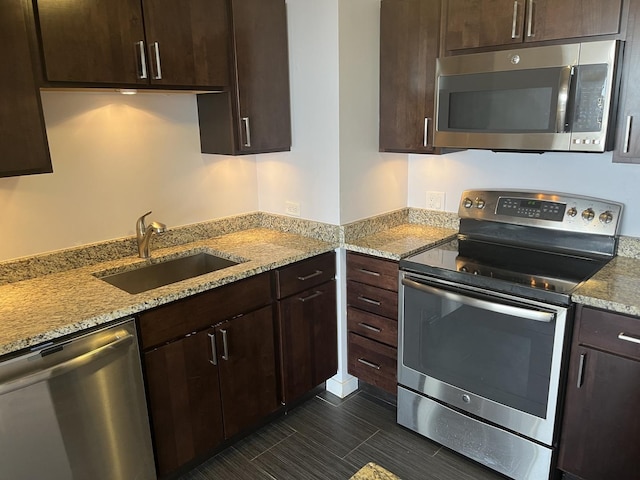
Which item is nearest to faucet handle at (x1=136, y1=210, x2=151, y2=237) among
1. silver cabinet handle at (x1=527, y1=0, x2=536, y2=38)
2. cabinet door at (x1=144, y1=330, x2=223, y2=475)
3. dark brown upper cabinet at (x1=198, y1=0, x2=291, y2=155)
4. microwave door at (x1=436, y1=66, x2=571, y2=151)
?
dark brown upper cabinet at (x1=198, y1=0, x2=291, y2=155)

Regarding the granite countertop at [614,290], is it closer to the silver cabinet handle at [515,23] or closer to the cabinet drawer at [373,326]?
the cabinet drawer at [373,326]

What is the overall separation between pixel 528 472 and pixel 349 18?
2251mm

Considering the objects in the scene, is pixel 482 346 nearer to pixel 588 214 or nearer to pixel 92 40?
pixel 588 214

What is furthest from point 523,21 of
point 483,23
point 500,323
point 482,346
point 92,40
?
point 92,40

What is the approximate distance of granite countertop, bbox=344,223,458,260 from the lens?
2479 millimetres

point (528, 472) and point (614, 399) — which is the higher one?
point (614, 399)

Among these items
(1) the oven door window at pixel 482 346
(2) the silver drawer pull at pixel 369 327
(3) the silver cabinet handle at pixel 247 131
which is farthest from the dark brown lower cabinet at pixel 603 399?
(3) the silver cabinet handle at pixel 247 131

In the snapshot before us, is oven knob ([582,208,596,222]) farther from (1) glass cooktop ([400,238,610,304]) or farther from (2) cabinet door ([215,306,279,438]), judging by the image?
(2) cabinet door ([215,306,279,438])

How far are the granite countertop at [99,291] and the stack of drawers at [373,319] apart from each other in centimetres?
22

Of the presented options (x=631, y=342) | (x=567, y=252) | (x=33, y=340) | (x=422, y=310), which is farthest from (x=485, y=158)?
(x=33, y=340)

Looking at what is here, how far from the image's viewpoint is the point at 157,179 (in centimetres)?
259

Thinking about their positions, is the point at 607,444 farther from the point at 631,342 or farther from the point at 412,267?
the point at 412,267

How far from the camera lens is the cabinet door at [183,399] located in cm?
202

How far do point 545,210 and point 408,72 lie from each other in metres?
0.97
